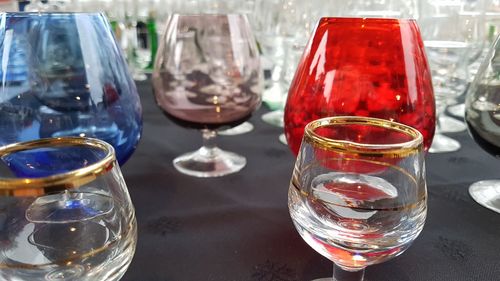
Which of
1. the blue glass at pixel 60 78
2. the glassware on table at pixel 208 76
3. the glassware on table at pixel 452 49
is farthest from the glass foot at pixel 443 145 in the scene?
the blue glass at pixel 60 78

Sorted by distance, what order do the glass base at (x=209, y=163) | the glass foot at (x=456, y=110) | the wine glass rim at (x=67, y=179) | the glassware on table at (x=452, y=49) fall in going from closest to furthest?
the wine glass rim at (x=67, y=179) < the glass base at (x=209, y=163) < the glassware on table at (x=452, y=49) < the glass foot at (x=456, y=110)

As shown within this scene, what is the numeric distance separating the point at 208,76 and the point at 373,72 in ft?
0.68

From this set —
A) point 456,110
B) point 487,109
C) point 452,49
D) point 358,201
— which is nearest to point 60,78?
point 358,201

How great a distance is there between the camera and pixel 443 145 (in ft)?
1.87

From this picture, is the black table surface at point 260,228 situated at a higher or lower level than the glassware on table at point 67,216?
lower

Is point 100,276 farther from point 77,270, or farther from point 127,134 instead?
point 127,134

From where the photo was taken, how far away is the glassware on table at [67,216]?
21 cm

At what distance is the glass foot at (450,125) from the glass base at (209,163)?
12.5 inches

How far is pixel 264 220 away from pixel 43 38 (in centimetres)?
23

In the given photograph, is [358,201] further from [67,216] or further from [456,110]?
[456,110]

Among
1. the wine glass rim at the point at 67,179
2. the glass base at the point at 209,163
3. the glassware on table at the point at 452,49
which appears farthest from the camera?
the glassware on table at the point at 452,49

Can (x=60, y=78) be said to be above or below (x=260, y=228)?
above

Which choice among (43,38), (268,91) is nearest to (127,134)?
(43,38)

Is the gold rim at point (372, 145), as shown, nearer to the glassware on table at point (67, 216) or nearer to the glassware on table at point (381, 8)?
the glassware on table at point (67, 216)
